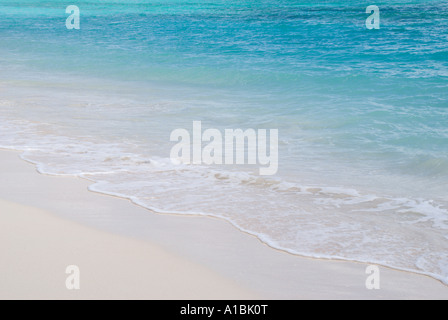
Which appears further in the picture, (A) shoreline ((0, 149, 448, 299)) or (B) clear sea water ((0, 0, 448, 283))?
(B) clear sea water ((0, 0, 448, 283))

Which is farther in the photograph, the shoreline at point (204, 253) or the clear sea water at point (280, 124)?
the clear sea water at point (280, 124)

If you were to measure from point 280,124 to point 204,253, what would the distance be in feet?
15.2

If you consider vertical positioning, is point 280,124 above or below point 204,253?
above

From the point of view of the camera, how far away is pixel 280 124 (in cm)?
818

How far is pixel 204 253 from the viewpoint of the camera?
3.80 metres

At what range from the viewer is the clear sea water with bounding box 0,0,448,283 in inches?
177

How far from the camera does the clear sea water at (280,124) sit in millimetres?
4484

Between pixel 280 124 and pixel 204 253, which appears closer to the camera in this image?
pixel 204 253

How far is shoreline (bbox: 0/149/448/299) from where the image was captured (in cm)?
329

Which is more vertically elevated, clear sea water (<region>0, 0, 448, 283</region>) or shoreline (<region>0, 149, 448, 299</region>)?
clear sea water (<region>0, 0, 448, 283</region>)

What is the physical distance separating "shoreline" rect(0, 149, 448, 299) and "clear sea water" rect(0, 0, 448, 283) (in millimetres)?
160

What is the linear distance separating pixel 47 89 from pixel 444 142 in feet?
25.8

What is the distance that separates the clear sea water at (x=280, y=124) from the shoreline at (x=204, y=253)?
0.53 ft
